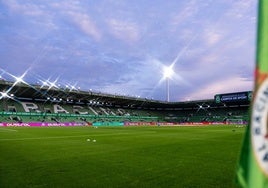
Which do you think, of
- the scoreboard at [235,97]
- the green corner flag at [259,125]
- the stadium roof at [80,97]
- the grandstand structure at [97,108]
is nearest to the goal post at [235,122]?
the grandstand structure at [97,108]

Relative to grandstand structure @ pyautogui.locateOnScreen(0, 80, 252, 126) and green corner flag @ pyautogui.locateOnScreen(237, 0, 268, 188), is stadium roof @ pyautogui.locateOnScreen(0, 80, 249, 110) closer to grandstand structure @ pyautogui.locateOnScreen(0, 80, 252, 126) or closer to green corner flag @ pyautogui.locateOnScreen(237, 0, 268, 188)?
grandstand structure @ pyautogui.locateOnScreen(0, 80, 252, 126)

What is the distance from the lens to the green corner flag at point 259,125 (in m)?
2.67

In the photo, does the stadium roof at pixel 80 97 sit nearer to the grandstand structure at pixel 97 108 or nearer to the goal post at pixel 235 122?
the grandstand structure at pixel 97 108

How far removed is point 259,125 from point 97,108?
115 metres

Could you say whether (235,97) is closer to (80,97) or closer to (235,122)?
(235,122)

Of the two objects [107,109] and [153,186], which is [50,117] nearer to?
[107,109]

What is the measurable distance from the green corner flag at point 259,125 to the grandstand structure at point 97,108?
7428 centimetres

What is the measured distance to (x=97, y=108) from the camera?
116m

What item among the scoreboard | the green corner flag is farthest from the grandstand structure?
the green corner flag

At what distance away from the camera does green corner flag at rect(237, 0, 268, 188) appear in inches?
105

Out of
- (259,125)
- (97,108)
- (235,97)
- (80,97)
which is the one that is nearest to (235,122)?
(235,97)

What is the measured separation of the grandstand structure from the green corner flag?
7428 cm

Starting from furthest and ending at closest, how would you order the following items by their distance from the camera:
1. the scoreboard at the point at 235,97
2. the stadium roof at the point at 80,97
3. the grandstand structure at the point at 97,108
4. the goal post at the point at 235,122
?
the scoreboard at the point at 235,97 → the goal post at the point at 235,122 → the stadium roof at the point at 80,97 → the grandstand structure at the point at 97,108

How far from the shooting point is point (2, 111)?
273ft
